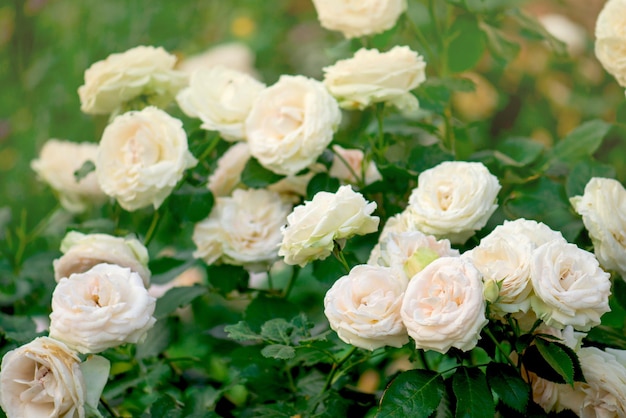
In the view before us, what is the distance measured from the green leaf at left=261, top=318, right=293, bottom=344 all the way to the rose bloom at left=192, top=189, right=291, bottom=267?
190mm

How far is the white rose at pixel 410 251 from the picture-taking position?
84cm

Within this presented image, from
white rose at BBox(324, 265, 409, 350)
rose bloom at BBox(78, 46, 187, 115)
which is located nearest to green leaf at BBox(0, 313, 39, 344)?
rose bloom at BBox(78, 46, 187, 115)

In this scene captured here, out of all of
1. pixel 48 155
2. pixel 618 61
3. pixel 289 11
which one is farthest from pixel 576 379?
pixel 289 11

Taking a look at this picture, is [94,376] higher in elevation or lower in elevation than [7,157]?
higher

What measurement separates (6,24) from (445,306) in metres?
2.45

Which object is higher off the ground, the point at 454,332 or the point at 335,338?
the point at 454,332

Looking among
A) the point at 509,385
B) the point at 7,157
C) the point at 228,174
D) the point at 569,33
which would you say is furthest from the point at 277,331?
the point at 7,157

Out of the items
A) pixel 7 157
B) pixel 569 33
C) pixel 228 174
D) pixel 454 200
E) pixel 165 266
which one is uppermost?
pixel 454 200

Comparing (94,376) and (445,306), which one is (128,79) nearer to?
(94,376)

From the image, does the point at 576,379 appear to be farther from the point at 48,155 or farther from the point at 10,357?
the point at 48,155

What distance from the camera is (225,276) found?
1.17m

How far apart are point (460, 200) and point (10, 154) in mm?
2081

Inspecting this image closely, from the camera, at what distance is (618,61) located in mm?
1092

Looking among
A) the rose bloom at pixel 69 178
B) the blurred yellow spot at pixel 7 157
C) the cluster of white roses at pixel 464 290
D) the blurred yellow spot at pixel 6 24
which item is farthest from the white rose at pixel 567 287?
the blurred yellow spot at pixel 6 24
